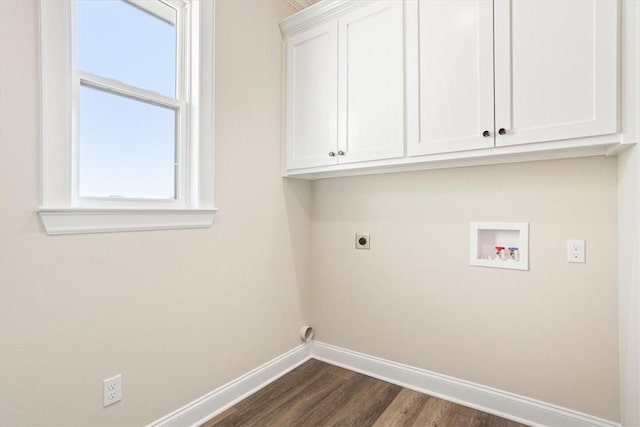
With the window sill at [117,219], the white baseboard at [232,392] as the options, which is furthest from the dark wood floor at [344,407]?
the window sill at [117,219]

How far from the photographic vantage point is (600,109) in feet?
4.48

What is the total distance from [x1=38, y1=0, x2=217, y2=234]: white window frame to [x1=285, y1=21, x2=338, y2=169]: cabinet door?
2.12ft

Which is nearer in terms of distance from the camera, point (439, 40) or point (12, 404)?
point (12, 404)

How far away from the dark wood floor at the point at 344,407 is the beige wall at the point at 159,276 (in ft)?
0.78

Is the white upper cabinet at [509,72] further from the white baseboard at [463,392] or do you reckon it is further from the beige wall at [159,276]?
the white baseboard at [463,392]

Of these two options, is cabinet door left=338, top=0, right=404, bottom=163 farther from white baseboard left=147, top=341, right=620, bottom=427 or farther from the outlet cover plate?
white baseboard left=147, top=341, right=620, bottom=427

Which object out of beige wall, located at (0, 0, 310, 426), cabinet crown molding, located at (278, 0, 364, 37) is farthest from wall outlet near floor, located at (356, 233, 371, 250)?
cabinet crown molding, located at (278, 0, 364, 37)

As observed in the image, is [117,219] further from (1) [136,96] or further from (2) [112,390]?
(2) [112,390]

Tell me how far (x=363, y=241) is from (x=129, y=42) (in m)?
1.86

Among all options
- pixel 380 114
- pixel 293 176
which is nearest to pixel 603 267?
pixel 380 114

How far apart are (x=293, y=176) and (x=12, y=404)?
187cm

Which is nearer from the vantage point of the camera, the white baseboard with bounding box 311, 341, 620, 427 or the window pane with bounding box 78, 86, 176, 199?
the window pane with bounding box 78, 86, 176, 199

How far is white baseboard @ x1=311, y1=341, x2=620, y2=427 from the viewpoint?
1708 mm

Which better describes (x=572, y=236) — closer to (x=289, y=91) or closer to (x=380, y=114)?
(x=380, y=114)
